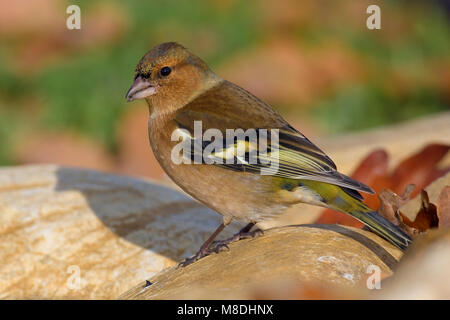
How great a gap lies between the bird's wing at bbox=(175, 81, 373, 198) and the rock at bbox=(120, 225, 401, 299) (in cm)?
30

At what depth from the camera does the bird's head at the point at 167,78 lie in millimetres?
3362

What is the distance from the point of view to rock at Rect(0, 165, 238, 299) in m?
3.03

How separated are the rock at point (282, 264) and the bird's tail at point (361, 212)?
28 millimetres

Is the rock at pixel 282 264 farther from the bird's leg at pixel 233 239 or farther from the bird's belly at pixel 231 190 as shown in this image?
the bird's belly at pixel 231 190

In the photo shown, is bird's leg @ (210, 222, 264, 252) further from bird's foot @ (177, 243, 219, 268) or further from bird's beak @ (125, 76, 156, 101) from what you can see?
bird's beak @ (125, 76, 156, 101)

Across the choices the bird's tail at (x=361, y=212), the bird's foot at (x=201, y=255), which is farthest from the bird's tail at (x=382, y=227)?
the bird's foot at (x=201, y=255)

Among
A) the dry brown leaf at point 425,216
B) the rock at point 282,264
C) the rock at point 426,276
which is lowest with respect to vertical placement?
the rock at point 282,264

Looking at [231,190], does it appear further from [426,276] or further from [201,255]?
[426,276]

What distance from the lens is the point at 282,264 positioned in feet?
7.54

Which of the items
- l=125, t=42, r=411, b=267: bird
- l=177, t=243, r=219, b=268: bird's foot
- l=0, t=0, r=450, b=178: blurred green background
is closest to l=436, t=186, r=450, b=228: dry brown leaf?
l=125, t=42, r=411, b=267: bird

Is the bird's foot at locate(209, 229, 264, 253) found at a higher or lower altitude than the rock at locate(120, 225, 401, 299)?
lower

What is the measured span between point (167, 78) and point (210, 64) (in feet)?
11.6

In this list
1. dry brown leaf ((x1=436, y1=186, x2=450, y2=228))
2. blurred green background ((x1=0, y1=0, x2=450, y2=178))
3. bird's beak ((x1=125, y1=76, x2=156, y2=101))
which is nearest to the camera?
dry brown leaf ((x1=436, y1=186, x2=450, y2=228))

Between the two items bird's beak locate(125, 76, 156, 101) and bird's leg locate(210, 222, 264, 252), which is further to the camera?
bird's beak locate(125, 76, 156, 101)
